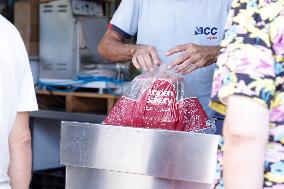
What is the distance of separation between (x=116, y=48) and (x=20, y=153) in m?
0.70

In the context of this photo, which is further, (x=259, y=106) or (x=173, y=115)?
(x=173, y=115)

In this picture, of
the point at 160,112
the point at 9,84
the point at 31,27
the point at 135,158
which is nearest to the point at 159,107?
the point at 160,112

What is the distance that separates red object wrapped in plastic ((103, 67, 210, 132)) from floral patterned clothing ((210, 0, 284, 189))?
0.49 metres

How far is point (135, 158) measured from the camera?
4.66ft

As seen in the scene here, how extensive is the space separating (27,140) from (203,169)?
575 mm

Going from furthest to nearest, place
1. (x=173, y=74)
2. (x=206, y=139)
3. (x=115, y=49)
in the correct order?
(x=115, y=49), (x=173, y=74), (x=206, y=139)

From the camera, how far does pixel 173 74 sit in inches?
67.3

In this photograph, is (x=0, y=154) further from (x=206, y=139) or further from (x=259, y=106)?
(x=259, y=106)

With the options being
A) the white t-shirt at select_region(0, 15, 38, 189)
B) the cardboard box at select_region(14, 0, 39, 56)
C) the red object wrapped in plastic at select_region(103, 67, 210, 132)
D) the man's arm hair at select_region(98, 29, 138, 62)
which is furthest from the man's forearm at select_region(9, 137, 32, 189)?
the cardboard box at select_region(14, 0, 39, 56)

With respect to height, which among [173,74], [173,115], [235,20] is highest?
[235,20]

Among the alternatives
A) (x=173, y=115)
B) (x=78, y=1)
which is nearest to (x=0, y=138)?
(x=173, y=115)

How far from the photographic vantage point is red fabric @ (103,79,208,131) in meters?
1.56

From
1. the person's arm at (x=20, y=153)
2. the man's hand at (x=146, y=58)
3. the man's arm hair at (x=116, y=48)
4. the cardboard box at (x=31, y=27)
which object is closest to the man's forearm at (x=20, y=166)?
the person's arm at (x=20, y=153)

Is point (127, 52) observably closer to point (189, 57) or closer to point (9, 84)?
point (189, 57)
